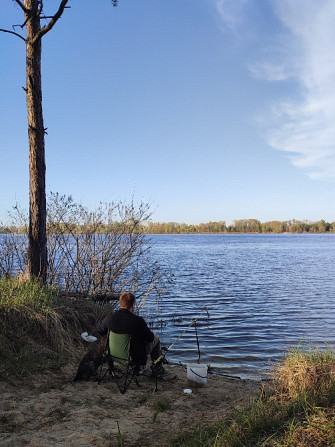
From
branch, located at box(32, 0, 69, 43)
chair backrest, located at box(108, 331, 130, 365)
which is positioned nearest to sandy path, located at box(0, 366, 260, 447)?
chair backrest, located at box(108, 331, 130, 365)

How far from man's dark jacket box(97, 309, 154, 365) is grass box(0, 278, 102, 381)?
133 cm

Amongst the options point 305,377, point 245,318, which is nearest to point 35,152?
point 305,377

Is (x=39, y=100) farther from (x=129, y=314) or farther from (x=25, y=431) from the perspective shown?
(x=25, y=431)

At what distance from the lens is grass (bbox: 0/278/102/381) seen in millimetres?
6211

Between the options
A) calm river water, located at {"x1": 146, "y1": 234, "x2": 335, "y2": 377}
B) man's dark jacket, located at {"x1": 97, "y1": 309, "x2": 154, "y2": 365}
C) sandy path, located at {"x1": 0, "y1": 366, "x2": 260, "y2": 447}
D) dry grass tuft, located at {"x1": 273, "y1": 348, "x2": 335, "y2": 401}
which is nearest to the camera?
sandy path, located at {"x1": 0, "y1": 366, "x2": 260, "y2": 447}

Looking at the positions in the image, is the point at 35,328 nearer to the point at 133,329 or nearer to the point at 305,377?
the point at 133,329

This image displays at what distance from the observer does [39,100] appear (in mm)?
9359

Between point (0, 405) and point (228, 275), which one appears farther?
point (228, 275)

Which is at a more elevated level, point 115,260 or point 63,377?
point 115,260

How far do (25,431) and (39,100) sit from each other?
719 cm

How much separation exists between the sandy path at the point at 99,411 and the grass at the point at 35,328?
0.33 meters

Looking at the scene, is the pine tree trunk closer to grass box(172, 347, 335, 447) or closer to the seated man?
the seated man

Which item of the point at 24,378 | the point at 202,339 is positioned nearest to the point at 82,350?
the point at 24,378

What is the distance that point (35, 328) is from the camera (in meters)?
6.99
